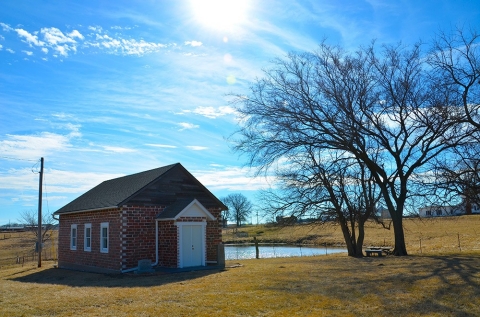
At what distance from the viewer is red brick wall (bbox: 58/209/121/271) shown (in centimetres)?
2030

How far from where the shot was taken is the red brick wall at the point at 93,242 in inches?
799

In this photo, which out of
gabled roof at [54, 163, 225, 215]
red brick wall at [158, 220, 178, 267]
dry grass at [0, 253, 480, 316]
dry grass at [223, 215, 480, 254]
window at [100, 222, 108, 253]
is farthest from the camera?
dry grass at [223, 215, 480, 254]

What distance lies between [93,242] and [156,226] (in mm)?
4107

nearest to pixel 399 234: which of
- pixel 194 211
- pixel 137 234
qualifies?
pixel 194 211

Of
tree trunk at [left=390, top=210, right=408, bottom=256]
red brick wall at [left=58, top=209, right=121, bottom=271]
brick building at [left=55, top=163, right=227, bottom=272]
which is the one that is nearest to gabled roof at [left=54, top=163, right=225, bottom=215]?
brick building at [left=55, top=163, right=227, bottom=272]

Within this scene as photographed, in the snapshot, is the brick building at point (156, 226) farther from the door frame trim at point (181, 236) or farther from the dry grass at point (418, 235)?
the dry grass at point (418, 235)

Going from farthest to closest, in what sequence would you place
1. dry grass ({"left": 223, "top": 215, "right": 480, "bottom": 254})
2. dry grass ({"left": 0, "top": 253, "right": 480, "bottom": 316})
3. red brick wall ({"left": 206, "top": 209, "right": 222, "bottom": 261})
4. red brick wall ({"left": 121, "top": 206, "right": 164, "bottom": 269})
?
1. dry grass ({"left": 223, "top": 215, "right": 480, "bottom": 254})
2. red brick wall ({"left": 206, "top": 209, "right": 222, "bottom": 261})
3. red brick wall ({"left": 121, "top": 206, "right": 164, "bottom": 269})
4. dry grass ({"left": 0, "top": 253, "right": 480, "bottom": 316})

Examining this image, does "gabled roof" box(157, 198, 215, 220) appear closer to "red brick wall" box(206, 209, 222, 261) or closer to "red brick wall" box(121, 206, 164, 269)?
"red brick wall" box(121, 206, 164, 269)

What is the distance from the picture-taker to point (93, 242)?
74.3ft

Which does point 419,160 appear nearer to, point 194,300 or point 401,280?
point 401,280

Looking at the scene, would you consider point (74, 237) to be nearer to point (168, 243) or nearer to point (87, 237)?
point (87, 237)

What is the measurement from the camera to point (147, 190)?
69.4ft

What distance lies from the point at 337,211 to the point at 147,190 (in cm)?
1074

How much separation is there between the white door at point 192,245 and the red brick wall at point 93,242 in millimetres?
3002
